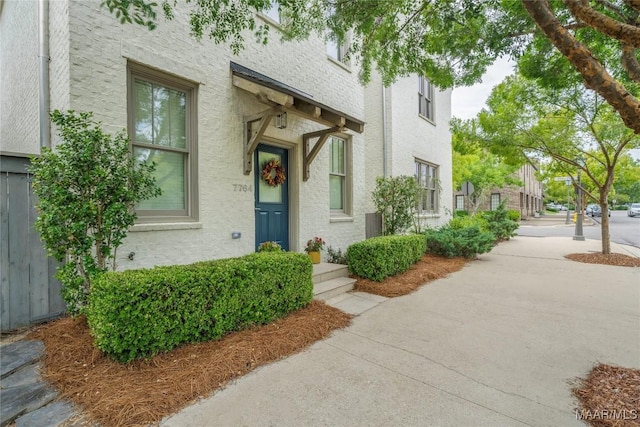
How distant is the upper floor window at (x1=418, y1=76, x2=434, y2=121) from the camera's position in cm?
1094

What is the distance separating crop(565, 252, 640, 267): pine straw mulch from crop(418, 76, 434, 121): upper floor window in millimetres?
6530

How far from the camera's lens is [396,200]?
8102 mm

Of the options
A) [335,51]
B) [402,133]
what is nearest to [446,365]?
[335,51]

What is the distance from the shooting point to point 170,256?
14.4 feet

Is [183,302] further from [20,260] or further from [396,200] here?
[396,200]

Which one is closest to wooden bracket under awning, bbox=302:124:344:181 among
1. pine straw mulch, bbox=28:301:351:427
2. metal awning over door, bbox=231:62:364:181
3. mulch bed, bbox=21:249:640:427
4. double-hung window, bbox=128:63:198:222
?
metal awning over door, bbox=231:62:364:181

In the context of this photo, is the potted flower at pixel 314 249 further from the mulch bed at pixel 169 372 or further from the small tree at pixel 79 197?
the small tree at pixel 79 197

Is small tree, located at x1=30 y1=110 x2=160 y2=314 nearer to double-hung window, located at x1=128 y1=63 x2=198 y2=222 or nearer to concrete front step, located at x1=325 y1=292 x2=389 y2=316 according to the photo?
double-hung window, located at x1=128 y1=63 x2=198 y2=222

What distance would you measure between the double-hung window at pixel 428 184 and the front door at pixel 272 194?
19.6 feet

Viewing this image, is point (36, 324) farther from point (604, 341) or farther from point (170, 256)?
point (604, 341)

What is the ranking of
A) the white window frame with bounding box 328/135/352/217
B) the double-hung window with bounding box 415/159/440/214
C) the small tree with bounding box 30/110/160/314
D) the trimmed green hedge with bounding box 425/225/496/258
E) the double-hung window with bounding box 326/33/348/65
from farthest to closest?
the double-hung window with bounding box 415/159/440/214
the trimmed green hedge with bounding box 425/225/496/258
the white window frame with bounding box 328/135/352/217
the double-hung window with bounding box 326/33/348/65
the small tree with bounding box 30/110/160/314

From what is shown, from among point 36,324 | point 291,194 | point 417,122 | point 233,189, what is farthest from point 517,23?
point 36,324

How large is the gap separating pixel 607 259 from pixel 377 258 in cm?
736

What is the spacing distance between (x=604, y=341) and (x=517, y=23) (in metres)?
4.59
